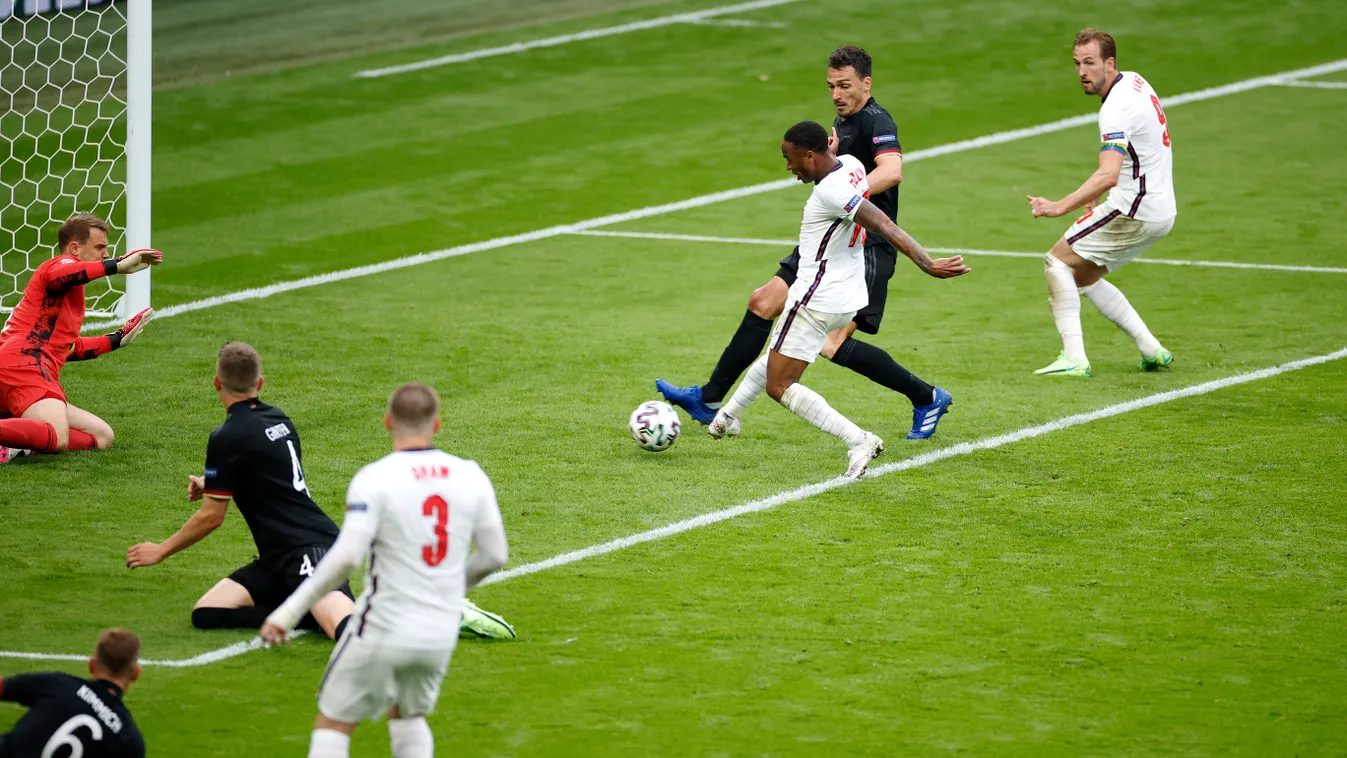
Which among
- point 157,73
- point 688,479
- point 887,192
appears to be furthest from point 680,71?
point 688,479

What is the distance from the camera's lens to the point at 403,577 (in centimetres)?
538

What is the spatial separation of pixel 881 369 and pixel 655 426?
136cm

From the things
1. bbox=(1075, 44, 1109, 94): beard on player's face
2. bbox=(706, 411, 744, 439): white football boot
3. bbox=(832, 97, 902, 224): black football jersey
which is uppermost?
bbox=(1075, 44, 1109, 94): beard on player's face

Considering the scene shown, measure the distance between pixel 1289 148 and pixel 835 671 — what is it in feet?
45.7

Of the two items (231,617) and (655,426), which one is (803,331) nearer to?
(655,426)

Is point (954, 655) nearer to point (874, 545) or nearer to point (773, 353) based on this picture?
point (874, 545)

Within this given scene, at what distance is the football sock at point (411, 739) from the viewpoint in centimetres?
548

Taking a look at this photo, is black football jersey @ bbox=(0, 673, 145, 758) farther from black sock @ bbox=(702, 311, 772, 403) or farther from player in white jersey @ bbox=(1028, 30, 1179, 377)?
player in white jersey @ bbox=(1028, 30, 1179, 377)

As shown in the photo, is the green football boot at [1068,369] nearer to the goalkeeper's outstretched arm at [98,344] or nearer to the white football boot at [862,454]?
the white football boot at [862,454]

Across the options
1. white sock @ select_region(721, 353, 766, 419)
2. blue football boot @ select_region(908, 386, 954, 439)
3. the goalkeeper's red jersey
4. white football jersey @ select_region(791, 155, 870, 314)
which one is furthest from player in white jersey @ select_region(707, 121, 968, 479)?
the goalkeeper's red jersey

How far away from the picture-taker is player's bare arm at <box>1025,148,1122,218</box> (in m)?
10.7

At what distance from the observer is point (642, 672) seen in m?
6.82

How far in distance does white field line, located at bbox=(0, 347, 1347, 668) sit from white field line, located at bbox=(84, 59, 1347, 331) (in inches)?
245

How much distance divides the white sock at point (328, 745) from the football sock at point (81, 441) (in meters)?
5.05
